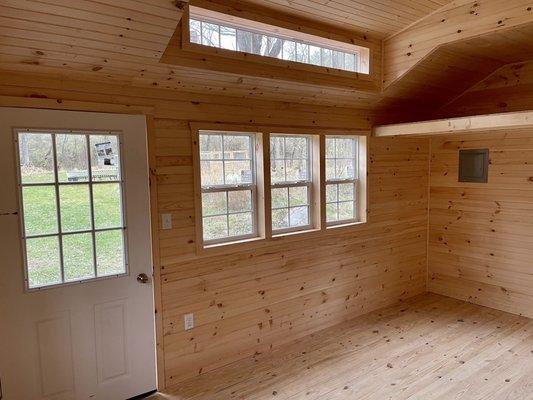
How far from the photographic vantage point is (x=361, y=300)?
4.21m

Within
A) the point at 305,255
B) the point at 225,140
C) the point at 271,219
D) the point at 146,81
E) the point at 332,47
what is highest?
the point at 332,47

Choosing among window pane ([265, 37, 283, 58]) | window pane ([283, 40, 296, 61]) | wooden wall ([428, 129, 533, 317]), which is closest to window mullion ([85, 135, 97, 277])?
window pane ([265, 37, 283, 58])

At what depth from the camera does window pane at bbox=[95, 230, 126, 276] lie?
8.43 ft

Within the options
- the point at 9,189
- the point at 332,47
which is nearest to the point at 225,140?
the point at 332,47

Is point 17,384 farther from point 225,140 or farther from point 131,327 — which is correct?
point 225,140

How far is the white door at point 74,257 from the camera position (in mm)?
2289

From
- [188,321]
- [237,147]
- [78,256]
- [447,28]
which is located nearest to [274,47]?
[237,147]

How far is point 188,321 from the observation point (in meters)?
3.01

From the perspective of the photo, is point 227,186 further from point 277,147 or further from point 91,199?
point 91,199

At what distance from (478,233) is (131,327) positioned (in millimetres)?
3774

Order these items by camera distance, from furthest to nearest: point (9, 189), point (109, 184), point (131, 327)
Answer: point (131, 327)
point (109, 184)
point (9, 189)

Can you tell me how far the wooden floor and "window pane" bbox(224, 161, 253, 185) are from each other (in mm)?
1513

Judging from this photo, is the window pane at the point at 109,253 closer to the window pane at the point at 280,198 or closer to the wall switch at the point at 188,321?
the wall switch at the point at 188,321

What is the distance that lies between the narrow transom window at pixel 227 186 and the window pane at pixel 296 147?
16.0 inches
